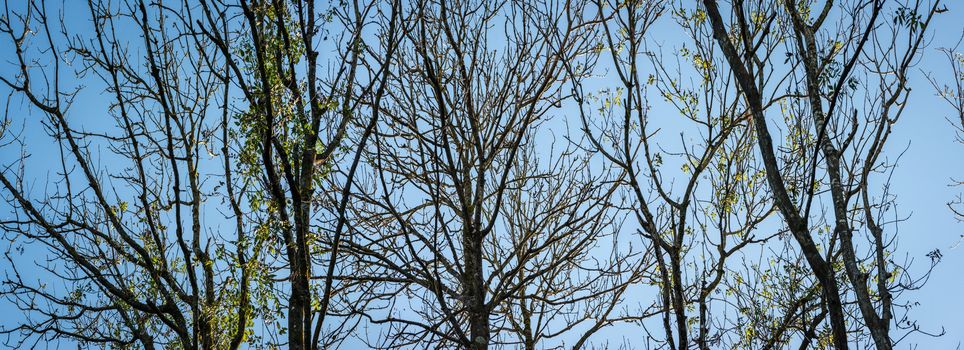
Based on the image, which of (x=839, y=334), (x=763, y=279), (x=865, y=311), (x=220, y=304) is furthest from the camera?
(x=763, y=279)

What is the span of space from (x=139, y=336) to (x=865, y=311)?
6.97 m

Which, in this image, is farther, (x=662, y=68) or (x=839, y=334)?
(x=662, y=68)

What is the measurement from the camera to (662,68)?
27.9 feet

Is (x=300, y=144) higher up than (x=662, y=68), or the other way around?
(x=662, y=68)

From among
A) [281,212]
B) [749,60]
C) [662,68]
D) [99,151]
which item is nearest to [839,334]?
[749,60]

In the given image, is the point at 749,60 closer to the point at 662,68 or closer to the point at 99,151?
the point at 662,68

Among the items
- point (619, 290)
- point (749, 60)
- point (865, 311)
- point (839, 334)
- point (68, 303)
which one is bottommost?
point (839, 334)

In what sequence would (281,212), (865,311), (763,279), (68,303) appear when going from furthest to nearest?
(763,279) < (68,303) < (281,212) < (865,311)

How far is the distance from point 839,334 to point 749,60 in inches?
53.7

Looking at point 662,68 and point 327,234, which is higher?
point 662,68

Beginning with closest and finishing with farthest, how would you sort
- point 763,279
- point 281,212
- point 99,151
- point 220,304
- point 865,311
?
point 865,311 → point 281,212 → point 220,304 → point 99,151 → point 763,279

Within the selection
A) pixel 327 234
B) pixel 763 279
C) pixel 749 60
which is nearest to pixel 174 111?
pixel 327 234

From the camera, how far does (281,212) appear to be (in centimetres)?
546

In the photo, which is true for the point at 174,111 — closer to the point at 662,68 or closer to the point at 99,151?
the point at 99,151
